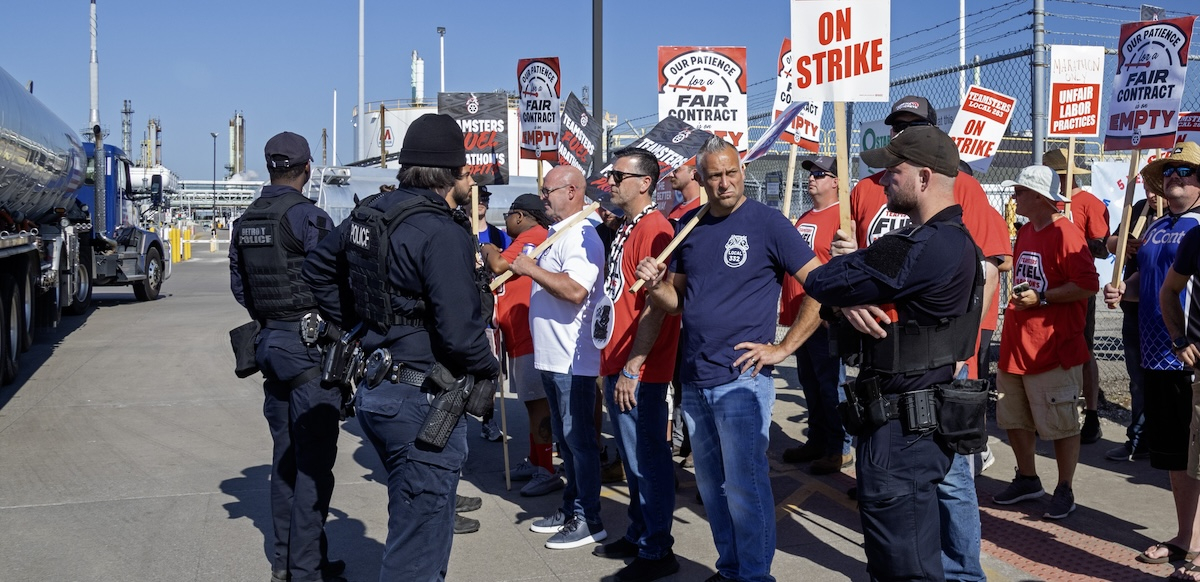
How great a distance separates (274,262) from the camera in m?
4.72

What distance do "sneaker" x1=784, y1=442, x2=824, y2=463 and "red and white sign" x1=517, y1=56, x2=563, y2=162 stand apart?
12.2ft

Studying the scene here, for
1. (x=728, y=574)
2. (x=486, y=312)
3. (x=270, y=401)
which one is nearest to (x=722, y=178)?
(x=486, y=312)

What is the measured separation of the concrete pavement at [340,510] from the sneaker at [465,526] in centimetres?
5

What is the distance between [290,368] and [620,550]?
6.18 feet

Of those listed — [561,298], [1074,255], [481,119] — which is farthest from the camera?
[481,119]

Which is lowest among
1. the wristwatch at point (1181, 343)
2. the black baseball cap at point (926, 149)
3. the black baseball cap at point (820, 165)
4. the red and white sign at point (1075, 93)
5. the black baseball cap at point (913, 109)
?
the wristwatch at point (1181, 343)

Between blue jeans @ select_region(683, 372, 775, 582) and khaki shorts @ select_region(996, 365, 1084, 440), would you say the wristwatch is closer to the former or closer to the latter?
khaki shorts @ select_region(996, 365, 1084, 440)

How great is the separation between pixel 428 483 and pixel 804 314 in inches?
66.4

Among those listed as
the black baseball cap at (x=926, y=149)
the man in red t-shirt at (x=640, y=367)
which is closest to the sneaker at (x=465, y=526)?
the man in red t-shirt at (x=640, y=367)

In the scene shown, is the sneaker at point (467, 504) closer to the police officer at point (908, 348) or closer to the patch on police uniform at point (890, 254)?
the police officer at point (908, 348)

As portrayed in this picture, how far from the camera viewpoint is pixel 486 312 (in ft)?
12.5

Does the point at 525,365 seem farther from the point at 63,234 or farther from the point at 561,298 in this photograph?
the point at 63,234

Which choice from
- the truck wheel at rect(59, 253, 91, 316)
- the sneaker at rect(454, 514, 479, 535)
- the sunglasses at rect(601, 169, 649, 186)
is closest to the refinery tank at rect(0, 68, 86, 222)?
the truck wheel at rect(59, 253, 91, 316)

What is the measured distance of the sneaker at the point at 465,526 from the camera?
571cm
